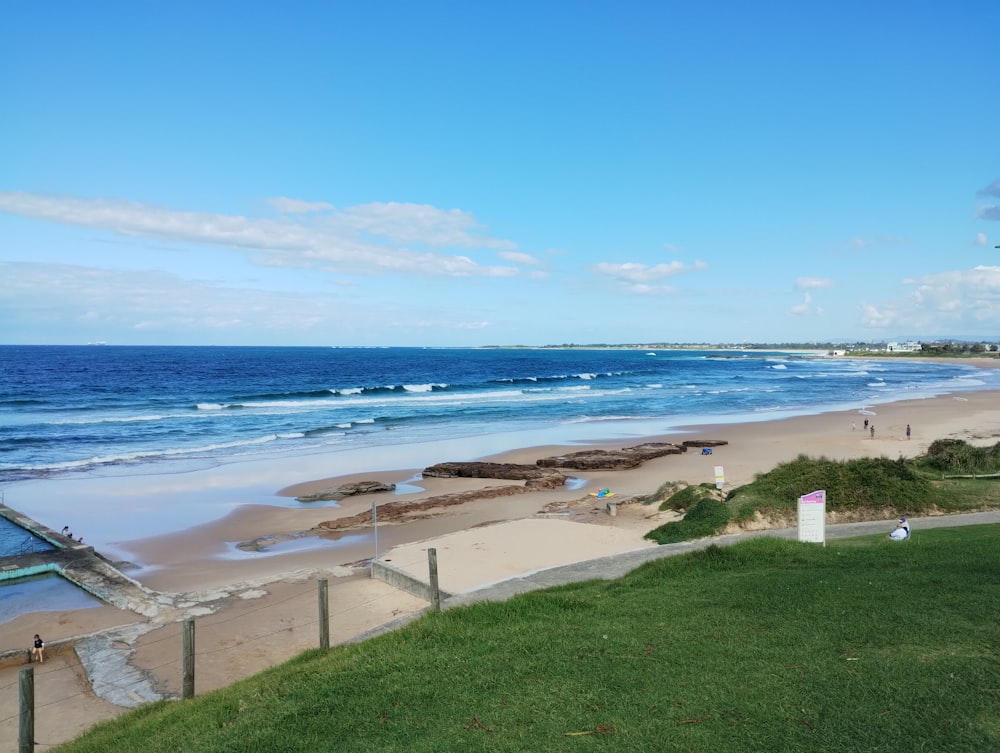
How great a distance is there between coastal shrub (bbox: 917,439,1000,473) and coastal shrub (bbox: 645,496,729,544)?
309 inches

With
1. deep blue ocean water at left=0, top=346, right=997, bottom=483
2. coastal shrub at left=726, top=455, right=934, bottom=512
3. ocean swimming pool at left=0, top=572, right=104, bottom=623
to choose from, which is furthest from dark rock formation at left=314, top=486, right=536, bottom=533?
deep blue ocean water at left=0, top=346, right=997, bottom=483

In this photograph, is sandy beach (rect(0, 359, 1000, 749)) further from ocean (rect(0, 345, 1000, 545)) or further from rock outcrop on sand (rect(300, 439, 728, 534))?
ocean (rect(0, 345, 1000, 545))

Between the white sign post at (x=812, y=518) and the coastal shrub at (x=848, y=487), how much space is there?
396cm

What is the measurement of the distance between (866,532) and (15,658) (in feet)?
47.6

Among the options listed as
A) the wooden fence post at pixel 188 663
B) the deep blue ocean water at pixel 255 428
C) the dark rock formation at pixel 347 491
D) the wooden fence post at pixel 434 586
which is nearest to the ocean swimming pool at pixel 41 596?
the deep blue ocean water at pixel 255 428

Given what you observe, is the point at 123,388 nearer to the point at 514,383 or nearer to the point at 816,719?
the point at 514,383

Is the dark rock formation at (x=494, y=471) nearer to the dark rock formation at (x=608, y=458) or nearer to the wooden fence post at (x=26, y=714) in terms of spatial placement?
the dark rock formation at (x=608, y=458)

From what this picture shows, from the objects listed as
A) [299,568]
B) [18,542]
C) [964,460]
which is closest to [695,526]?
[299,568]

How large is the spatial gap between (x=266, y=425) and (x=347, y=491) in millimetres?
20011

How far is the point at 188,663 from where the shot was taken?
793cm

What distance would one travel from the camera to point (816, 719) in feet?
17.6

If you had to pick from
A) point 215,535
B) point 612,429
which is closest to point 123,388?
point 612,429

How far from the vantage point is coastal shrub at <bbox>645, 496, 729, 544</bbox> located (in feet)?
48.4

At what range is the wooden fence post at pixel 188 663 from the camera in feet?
25.8
